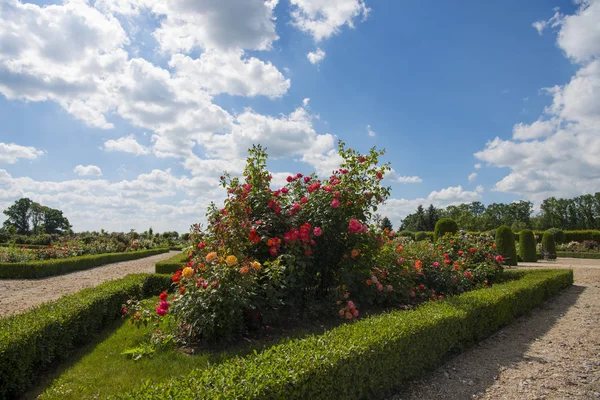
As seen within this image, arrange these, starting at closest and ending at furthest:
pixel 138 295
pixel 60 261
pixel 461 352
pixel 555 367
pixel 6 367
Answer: pixel 6 367 < pixel 555 367 < pixel 461 352 < pixel 138 295 < pixel 60 261

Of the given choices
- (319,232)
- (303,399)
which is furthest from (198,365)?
(319,232)

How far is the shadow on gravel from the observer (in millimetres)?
3688

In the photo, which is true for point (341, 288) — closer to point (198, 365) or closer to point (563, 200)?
point (198, 365)

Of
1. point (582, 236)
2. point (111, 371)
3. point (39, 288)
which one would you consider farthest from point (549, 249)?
point (39, 288)

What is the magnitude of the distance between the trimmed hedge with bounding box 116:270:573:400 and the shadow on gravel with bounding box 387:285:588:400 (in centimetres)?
13

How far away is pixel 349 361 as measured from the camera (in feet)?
10.2

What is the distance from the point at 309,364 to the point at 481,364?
8.68ft

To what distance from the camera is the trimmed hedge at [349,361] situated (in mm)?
2568

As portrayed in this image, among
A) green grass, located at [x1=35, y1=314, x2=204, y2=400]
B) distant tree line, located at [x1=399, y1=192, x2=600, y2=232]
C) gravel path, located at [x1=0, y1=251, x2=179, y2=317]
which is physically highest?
distant tree line, located at [x1=399, y1=192, x2=600, y2=232]

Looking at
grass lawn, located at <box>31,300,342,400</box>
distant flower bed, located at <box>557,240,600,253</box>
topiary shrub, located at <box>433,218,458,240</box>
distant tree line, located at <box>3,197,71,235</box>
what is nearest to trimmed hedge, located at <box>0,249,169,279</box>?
grass lawn, located at <box>31,300,342,400</box>

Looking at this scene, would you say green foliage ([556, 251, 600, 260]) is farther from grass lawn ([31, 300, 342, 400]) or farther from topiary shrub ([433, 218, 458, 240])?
grass lawn ([31, 300, 342, 400])

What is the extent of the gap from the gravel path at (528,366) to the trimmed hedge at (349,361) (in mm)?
211

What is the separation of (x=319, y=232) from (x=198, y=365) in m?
2.06

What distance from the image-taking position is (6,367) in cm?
350
